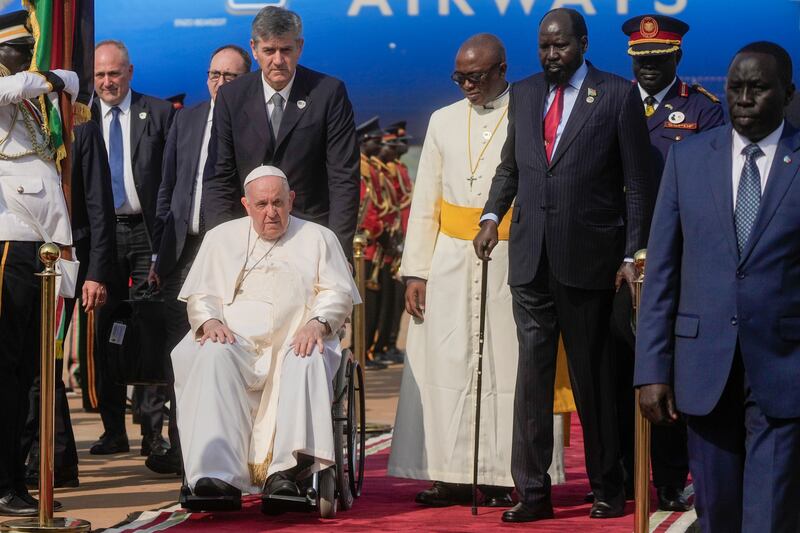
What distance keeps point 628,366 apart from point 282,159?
5.34ft

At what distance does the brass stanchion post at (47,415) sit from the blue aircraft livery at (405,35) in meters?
8.55

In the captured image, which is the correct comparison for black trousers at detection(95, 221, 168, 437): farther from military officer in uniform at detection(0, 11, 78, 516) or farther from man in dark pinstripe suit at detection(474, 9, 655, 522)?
man in dark pinstripe suit at detection(474, 9, 655, 522)

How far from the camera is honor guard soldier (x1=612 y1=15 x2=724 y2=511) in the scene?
6352mm

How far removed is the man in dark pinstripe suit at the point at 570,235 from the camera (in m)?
5.95

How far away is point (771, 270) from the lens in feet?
13.6

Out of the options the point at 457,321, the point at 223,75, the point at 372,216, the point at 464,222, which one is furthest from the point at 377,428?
the point at 372,216

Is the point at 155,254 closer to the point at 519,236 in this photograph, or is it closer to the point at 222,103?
the point at 222,103

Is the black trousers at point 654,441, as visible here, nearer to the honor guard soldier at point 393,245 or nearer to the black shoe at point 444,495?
the black shoe at point 444,495

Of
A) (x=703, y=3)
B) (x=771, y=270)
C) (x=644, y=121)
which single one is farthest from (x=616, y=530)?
(x=703, y=3)

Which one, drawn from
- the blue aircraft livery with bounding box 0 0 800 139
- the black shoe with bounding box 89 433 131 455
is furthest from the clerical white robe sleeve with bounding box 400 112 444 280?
the blue aircraft livery with bounding box 0 0 800 139

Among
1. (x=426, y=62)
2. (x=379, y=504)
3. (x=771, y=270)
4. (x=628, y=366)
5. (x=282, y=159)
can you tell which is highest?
(x=426, y=62)

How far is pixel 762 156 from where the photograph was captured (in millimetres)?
4262

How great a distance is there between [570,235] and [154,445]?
2705mm

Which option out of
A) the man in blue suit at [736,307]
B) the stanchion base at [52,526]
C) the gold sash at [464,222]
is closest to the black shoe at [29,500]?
the stanchion base at [52,526]
